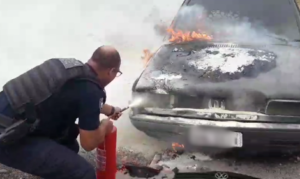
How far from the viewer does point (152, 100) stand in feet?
12.3

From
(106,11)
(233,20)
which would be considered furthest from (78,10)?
(233,20)

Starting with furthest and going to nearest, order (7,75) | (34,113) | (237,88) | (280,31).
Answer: (7,75) < (280,31) < (237,88) < (34,113)

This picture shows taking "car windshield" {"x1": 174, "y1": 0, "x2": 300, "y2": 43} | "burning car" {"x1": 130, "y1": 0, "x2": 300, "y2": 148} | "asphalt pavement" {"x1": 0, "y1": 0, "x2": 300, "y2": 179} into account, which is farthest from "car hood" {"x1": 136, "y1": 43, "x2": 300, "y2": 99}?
"asphalt pavement" {"x1": 0, "y1": 0, "x2": 300, "y2": 179}

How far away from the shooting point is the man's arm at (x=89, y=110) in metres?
2.58

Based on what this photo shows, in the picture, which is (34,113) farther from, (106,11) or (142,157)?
(106,11)

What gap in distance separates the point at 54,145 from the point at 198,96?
4.78ft

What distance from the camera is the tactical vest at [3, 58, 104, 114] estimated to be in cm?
255

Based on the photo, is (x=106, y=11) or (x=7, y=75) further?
(x=106, y=11)

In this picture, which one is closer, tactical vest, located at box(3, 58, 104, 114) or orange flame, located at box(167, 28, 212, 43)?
tactical vest, located at box(3, 58, 104, 114)

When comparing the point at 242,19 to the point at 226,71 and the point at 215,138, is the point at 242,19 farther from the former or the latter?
the point at 215,138

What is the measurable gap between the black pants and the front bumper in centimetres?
115

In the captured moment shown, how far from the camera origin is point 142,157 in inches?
163

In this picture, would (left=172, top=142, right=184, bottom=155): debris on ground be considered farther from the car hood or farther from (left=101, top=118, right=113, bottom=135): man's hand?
(left=101, top=118, right=113, bottom=135): man's hand

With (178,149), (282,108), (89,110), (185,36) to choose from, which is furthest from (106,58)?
(185,36)
